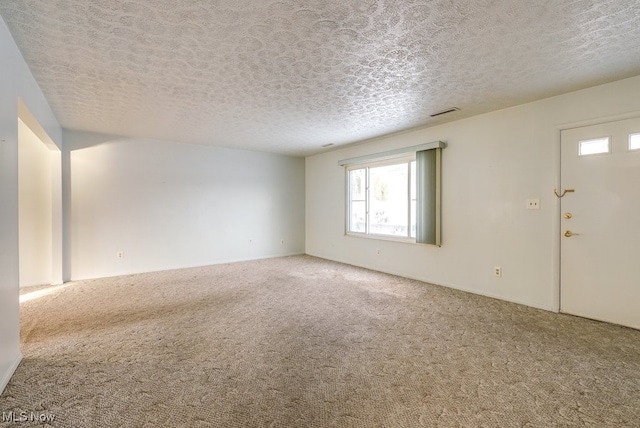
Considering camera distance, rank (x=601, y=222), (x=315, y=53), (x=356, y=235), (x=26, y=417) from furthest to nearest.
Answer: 1. (x=356, y=235)
2. (x=601, y=222)
3. (x=315, y=53)
4. (x=26, y=417)

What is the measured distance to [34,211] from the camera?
429 cm

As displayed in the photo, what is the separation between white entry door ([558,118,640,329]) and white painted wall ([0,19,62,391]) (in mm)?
4956

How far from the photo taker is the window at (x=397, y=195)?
4.31 m

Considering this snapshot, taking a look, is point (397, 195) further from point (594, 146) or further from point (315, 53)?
point (315, 53)

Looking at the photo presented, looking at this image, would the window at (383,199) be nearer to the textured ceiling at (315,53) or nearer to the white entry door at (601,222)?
the textured ceiling at (315,53)

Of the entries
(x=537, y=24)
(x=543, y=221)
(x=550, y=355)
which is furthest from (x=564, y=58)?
(x=550, y=355)

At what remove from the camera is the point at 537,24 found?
1.92 m

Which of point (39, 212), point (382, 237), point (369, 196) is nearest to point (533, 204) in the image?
point (382, 237)

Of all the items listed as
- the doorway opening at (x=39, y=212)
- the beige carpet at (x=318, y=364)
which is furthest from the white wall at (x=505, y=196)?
the doorway opening at (x=39, y=212)

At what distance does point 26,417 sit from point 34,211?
399cm

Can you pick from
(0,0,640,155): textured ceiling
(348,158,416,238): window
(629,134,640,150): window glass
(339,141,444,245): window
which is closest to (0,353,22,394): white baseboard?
(0,0,640,155): textured ceiling

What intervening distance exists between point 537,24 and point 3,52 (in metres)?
3.58

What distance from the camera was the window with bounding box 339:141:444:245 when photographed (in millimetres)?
4309

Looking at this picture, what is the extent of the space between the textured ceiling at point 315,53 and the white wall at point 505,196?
230mm
